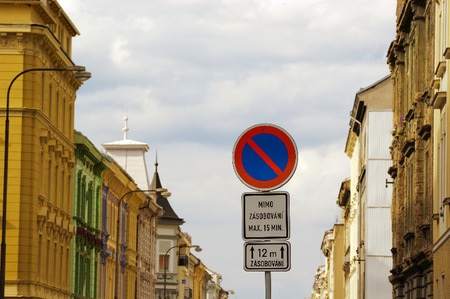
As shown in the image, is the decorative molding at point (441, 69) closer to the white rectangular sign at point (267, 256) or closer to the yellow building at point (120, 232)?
the white rectangular sign at point (267, 256)

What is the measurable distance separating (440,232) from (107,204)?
4083 cm

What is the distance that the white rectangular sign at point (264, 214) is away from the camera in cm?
1139

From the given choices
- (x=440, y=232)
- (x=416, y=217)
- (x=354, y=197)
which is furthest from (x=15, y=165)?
(x=354, y=197)

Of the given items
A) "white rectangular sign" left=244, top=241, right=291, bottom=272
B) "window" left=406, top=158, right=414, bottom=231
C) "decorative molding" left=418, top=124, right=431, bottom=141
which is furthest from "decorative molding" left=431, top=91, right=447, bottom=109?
"white rectangular sign" left=244, top=241, right=291, bottom=272

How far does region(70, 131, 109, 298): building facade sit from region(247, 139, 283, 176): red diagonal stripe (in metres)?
46.0

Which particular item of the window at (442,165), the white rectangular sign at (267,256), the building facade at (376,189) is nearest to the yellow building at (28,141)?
the window at (442,165)

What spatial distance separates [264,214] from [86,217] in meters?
51.1

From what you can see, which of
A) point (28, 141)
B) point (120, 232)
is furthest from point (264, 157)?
point (120, 232)

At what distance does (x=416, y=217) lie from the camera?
122ft

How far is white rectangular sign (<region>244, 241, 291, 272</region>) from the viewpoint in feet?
37.1

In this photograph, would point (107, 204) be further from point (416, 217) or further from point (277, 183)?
point (277, 183)

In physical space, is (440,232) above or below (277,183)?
above

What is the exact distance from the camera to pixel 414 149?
128 ft

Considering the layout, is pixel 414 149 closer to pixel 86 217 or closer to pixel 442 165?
pixel 442 165
